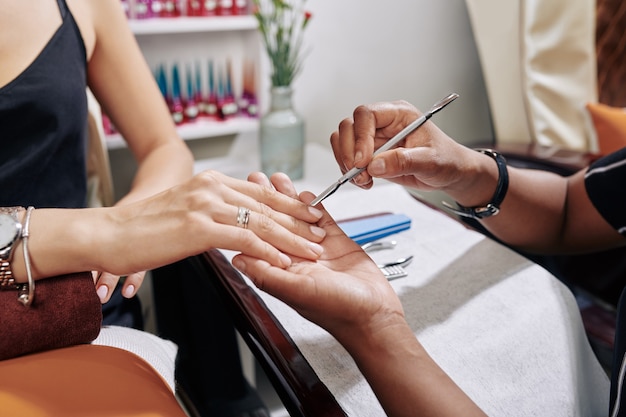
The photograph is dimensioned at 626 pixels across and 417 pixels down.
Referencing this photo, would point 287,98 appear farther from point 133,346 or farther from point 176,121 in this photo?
point 133,346

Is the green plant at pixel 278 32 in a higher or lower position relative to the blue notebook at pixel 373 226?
higher

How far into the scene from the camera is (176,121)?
157 centimetres

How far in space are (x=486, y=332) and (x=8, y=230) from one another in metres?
0.61

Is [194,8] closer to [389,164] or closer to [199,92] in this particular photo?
[199,92]

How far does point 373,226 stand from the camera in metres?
0.97

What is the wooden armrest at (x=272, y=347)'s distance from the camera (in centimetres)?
62

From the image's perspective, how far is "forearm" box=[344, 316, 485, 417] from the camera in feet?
1.98

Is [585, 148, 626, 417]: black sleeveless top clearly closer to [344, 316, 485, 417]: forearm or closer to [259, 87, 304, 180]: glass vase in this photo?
[344, 316, 485, 417]: forearm

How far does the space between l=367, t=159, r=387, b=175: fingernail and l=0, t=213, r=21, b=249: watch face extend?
0.45 m

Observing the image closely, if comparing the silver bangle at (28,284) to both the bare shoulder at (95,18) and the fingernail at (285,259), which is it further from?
the bare shoulder at (95,18)

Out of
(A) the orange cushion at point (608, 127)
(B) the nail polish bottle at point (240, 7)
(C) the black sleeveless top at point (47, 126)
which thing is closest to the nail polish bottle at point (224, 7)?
(B) the nail polish bottle at point (240, 7)

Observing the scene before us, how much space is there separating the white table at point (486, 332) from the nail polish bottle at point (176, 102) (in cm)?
83

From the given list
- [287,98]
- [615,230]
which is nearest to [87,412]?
[615,230]

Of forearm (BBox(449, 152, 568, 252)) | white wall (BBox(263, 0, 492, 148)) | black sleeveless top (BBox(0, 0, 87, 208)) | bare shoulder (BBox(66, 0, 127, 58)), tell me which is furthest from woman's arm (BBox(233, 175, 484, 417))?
white wall (BBox(263, 0, 492, 148))
